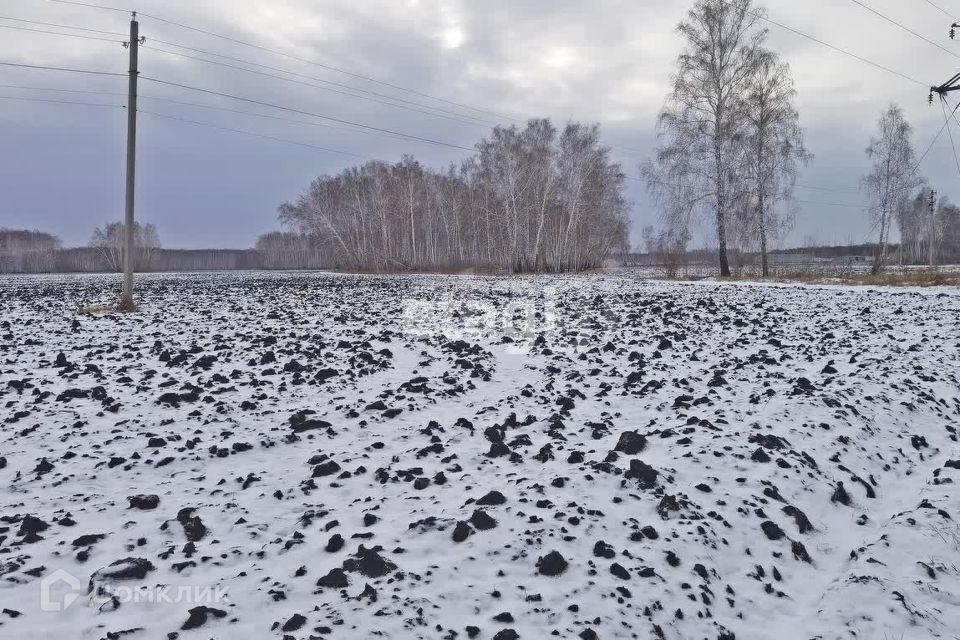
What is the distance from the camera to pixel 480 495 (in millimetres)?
4105

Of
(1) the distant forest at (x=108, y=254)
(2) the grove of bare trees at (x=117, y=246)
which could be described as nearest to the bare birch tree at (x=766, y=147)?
(1) the distant forest at (x=108, y=254)

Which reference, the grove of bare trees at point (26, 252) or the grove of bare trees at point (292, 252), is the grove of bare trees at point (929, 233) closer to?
the grove of bare trees at point (292, 252)

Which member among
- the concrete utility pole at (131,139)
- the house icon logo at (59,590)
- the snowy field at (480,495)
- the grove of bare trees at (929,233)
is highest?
the grove of bare trees at (929,233)

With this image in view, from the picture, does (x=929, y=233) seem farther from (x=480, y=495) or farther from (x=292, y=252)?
(x=292, y=252)

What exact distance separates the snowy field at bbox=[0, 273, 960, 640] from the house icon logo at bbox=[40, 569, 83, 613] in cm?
2

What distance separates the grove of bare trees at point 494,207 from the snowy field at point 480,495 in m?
36.9

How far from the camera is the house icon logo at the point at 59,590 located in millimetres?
2754

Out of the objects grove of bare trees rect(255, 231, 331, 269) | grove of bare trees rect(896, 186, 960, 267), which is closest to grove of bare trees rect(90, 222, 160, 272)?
grove of bare trees rect(255, 231, 331, 269)

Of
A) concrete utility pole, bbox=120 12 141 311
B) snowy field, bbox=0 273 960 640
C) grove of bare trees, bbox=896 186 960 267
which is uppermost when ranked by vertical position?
grove of bare trees, bbox=896 186 960 267

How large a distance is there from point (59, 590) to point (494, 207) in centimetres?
5324

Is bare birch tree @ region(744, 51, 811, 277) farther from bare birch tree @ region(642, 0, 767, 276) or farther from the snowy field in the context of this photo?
the snowy field

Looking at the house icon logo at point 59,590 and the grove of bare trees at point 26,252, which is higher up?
the grove of bare trees at point 26,252

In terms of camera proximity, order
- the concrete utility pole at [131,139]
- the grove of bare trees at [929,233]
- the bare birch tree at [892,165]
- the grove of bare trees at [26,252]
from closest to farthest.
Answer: the concrete utility pole at [131,139] → the bare birch tree at [892,165] → the grove of bare trees at [929,233] → the grove of bare trees at [26,252]

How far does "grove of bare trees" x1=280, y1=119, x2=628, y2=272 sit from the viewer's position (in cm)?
4456
